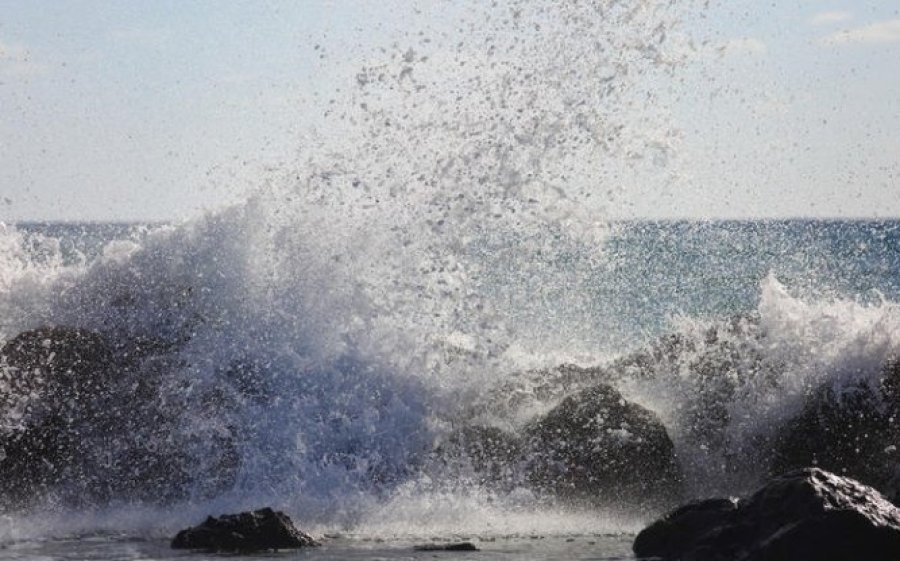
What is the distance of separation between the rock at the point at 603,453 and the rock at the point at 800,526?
7.98 ft

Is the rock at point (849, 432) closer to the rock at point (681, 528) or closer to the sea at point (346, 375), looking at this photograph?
the sea at point (346, 375)

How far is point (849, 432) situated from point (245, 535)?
16.7ft

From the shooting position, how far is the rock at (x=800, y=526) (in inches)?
309

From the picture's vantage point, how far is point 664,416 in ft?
40.4

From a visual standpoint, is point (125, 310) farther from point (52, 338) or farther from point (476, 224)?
point (476, 224)

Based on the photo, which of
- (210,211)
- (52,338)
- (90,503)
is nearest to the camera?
(90,503)

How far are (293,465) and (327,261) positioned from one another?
2879mm

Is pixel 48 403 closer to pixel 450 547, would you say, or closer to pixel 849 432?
pixel 450 547

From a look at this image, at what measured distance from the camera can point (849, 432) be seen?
11523 millimetres

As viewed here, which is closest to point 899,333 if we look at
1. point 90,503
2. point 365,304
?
point 365,304

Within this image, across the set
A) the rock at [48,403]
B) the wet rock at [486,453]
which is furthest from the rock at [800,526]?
the rock at [48,403]

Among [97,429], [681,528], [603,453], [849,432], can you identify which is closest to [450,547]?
[681,528]

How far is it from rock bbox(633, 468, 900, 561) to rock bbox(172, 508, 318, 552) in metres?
2.43

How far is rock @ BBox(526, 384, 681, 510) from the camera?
11219 mm
